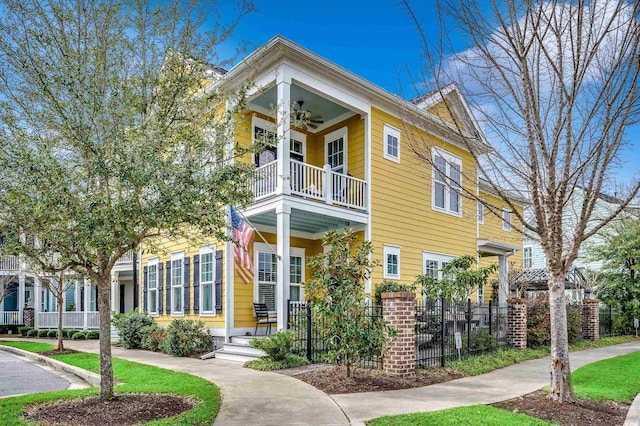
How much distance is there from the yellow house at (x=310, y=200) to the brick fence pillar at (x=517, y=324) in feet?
9.70

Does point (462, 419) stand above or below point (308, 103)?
below

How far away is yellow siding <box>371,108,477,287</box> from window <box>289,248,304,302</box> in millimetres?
2347

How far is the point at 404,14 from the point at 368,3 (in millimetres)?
3965

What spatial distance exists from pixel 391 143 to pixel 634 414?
427 inches

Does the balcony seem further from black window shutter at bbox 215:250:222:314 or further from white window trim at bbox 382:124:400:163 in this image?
black window shutter at bbox 215:250:222:314

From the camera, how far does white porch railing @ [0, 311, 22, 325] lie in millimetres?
28766

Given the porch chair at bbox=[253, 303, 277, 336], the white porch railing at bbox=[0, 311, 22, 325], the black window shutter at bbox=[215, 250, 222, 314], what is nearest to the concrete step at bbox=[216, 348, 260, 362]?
the porch chair at bbox=[253, 303, 277, 336]

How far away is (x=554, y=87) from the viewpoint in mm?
7805

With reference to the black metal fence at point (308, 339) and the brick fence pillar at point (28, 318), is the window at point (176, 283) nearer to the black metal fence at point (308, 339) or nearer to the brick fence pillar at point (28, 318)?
the black metal fence at point (308, 339)

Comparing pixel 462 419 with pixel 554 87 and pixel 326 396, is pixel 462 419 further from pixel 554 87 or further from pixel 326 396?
pixel 554 87

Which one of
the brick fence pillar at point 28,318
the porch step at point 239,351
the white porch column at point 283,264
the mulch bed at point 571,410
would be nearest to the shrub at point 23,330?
the brick fence pillar at point 28,318

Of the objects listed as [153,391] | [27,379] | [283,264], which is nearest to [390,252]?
[283,264]

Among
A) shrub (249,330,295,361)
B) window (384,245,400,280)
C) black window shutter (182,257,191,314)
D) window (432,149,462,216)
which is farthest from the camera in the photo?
window (432,149,462,216)

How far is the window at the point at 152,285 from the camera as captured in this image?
1883 cm
